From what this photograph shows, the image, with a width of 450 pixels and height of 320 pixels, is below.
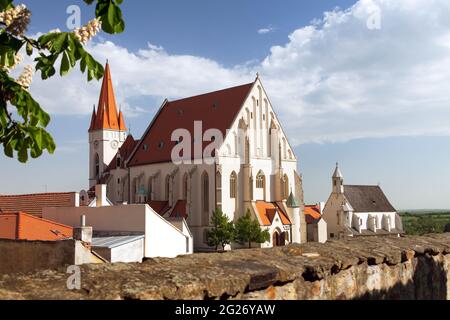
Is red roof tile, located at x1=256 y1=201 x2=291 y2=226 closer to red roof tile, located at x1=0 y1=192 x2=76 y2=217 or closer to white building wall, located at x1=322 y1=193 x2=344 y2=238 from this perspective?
red roof tile, located at x1=0 y1=192 x2=76 y2=217

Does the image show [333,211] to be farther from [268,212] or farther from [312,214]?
[268,212]

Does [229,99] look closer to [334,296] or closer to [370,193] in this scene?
[370,193]

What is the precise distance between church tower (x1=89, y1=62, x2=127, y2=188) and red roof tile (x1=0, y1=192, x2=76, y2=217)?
99.7 feet

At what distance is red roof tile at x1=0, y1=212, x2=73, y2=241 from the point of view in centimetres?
2191

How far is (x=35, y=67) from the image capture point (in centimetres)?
360

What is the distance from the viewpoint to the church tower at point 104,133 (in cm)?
6538

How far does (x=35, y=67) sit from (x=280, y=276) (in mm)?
2450

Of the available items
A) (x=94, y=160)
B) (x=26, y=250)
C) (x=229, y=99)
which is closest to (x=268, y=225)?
(x=229, y=99)

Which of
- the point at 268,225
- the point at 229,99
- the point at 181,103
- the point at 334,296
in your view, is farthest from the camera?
the point at 181,103

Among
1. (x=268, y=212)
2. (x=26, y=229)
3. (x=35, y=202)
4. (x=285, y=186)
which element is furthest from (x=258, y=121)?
(x=26, y=229)

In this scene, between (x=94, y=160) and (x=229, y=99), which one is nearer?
(x=229, y=99)

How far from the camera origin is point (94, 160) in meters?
66.6
